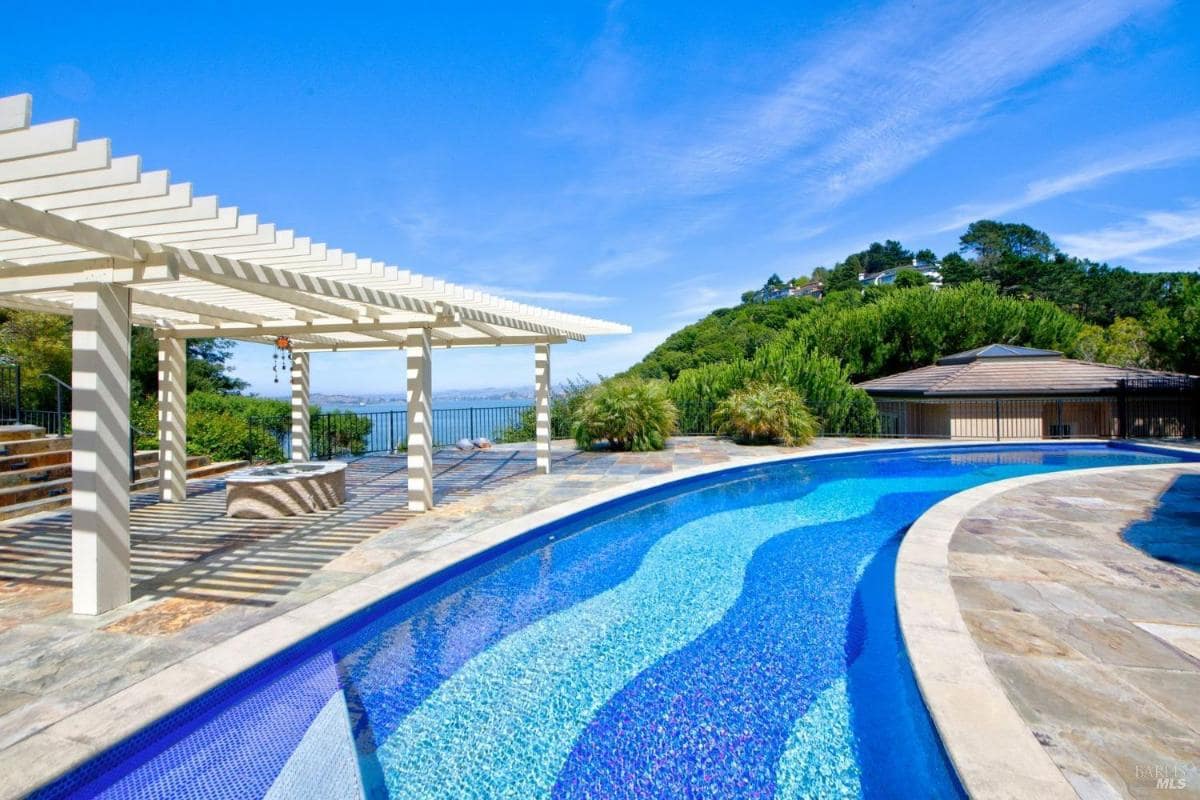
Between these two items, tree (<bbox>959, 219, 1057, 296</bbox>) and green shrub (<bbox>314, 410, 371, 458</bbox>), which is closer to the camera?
green shrub (<bbox>314, 410, 371, 458</bbox>)

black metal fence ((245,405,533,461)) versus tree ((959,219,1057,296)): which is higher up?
tree ((959,219,1057,296))

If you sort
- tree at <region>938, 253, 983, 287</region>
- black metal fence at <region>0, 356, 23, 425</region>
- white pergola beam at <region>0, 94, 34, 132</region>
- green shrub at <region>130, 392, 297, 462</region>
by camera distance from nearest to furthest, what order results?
white pergola beam at <region>0, 94, 34, 132</region> → black metal fence at <region>0, 356, 23, 425</region> → green shrub at <region>130, 392, 297, 462</region> → tree at <region>938, 253, 983, 287</region>

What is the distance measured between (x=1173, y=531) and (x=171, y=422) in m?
11.5

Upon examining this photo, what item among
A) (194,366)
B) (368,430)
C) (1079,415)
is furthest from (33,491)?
(1079,415)

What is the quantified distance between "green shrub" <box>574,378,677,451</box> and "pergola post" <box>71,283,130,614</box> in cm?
988

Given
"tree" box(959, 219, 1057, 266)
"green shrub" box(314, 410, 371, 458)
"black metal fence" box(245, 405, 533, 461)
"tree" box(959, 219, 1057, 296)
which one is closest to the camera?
"black metal fence" box(245, 405, 533, 461)

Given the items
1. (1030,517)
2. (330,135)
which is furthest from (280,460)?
(1030,517)

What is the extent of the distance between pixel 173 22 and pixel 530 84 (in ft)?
23.8

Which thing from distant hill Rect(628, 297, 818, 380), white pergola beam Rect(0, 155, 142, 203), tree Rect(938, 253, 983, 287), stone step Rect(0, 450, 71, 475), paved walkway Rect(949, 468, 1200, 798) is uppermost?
tree Rect(938, 253, 983, 287)

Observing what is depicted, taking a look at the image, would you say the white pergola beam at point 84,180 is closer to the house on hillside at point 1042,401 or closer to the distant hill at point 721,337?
the house on hillside at point 1042,401

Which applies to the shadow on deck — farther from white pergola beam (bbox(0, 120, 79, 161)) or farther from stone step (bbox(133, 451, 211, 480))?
white pergola beam (bbox(0, 120, 79, 161))

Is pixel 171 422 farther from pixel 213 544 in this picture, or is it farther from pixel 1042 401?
pixel 1042 401

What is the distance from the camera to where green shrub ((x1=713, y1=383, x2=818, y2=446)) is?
14.1 meters

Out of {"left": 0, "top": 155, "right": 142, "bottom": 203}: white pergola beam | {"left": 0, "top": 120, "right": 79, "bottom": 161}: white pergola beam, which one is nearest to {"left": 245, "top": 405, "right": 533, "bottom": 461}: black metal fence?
{"left": 0, "top": 155, "right": 142, "bottom": 203}: white pergola beam
